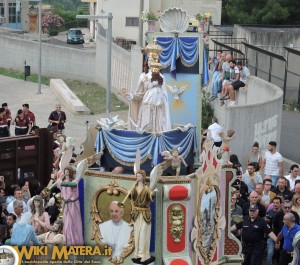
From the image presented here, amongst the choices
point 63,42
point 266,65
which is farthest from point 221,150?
point 63,42

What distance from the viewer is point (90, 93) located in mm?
43469

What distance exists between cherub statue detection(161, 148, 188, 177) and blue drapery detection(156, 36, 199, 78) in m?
2.83

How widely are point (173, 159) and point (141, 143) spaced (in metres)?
0.78

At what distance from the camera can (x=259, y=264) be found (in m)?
18.4

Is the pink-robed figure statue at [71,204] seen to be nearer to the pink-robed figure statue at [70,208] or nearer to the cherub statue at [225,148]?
the pink-robed figure statue at [70,208]

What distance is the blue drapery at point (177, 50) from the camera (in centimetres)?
1948

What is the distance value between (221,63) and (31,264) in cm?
1640

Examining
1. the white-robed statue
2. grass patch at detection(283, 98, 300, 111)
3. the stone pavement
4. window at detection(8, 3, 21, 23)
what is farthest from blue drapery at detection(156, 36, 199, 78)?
window at detection(8, 3, 21, 23)

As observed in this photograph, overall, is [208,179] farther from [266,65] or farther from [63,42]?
[63,42]

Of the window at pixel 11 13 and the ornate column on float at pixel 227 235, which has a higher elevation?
the ornate column on float at pixel 227 235

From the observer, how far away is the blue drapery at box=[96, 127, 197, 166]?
57.3 ft

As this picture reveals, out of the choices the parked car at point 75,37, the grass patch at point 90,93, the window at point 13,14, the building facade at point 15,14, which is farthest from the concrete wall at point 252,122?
the window at point 13,14

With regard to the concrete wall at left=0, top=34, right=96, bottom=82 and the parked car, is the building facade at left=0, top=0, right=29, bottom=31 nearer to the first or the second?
the parked car

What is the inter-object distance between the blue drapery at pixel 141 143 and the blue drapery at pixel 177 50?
1.92 metres
